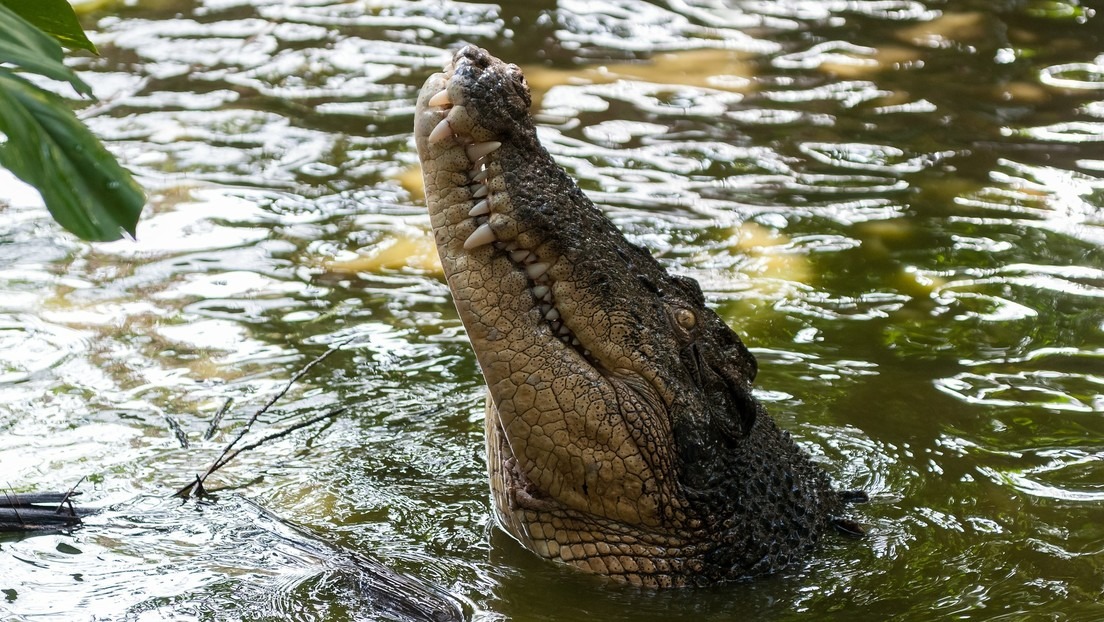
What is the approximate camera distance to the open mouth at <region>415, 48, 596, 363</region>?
127 inches

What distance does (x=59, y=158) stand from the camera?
196 centimetres

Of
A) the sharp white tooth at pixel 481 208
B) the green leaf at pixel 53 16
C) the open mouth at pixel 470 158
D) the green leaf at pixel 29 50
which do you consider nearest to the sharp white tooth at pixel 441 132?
the open mouth at pixel 470 158

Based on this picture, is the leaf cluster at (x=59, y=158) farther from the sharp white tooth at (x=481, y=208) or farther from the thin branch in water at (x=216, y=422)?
the thin branch in water at (x=216, y=422)

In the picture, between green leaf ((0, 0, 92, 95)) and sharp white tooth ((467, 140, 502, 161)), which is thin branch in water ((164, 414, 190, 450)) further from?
green leaf ((0, 0, 92, 95))

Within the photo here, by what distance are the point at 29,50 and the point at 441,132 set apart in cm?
146

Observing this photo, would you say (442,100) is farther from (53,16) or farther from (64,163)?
(64,163)

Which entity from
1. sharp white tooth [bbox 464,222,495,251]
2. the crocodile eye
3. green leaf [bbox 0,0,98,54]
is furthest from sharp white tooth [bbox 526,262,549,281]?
green leaf [bbox 0,0,98,54]

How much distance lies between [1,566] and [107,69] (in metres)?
6.07

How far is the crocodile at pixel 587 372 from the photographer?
327 cm

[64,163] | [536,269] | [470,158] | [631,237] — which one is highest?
[64,163]

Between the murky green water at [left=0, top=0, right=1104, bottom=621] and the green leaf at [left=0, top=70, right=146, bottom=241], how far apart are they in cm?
164

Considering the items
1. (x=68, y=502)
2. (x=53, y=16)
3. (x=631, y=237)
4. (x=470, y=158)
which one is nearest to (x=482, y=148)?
(x=470, y=158)

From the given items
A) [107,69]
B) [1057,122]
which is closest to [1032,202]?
[1057,122]

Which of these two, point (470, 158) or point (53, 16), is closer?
point (53, 16)
